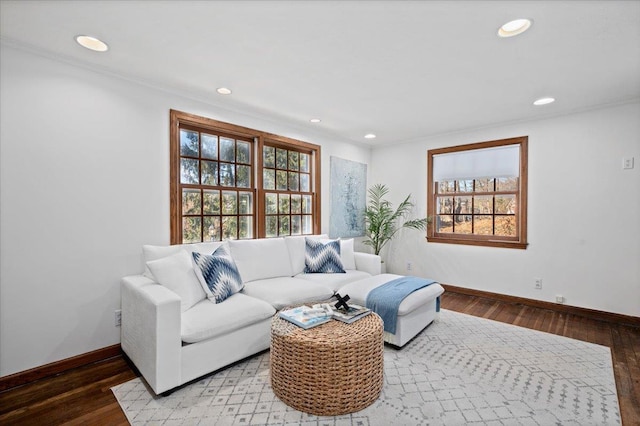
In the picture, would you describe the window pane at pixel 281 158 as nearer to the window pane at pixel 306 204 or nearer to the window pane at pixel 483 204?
Answer: the window pane at pixel 306 204

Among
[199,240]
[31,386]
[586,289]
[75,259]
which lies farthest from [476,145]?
[31,386]

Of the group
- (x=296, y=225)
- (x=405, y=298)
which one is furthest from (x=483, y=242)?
(x=296, y=225)

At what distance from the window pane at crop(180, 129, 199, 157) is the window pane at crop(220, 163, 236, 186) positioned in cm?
33

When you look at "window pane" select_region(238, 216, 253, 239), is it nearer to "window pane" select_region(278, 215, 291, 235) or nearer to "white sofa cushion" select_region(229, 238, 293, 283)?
"white sofa cushion" select_region(229, 238, 293, 283)

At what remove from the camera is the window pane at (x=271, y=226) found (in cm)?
392

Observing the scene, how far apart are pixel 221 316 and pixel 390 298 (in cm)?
141

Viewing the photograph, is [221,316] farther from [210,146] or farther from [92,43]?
[92,43]

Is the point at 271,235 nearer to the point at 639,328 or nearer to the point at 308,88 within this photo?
the point at 308,88

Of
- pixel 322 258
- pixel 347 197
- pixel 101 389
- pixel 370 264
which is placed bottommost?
pixel 101 389

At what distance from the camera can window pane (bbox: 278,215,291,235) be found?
4112 mm

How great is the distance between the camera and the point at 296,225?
436 centimetres

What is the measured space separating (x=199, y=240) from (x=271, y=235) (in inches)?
38.2

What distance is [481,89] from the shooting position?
2.96 metres

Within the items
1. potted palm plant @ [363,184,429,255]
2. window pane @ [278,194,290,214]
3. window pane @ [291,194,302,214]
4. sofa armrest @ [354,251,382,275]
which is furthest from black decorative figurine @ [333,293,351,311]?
potted palm plant @ [363,184,429,255]
